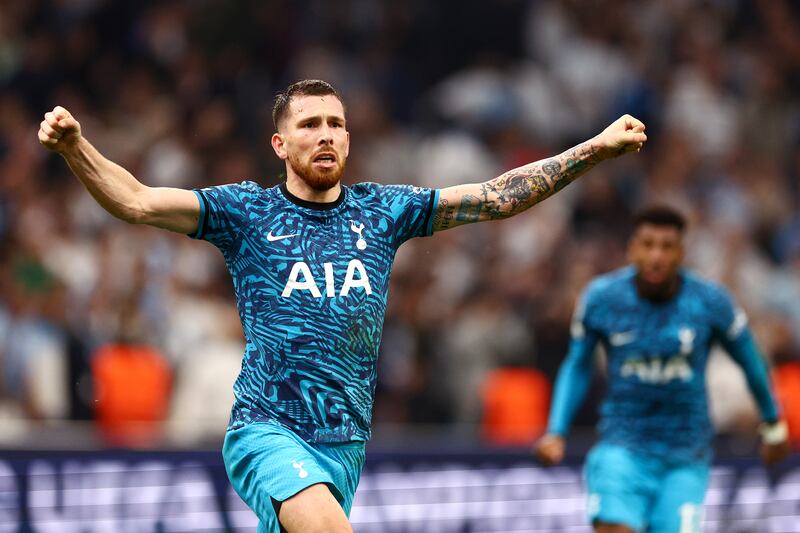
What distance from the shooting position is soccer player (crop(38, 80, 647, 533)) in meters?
6.24

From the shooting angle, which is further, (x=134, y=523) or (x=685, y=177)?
(x=685, y=177)

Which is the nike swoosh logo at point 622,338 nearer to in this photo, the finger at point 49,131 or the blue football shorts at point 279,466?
the blue football shorts at point 279,466

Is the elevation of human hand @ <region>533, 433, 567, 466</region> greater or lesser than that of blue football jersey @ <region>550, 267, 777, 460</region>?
lesser

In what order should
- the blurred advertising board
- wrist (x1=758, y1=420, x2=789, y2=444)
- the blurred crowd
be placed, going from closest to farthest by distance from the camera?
wrist (x1=758, y1=420, x2=789, y2=444) → the blurred advertising board → the blurred crowd

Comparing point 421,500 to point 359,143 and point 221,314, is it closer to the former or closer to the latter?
point 221,314

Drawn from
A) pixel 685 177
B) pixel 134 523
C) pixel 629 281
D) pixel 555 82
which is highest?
pixel 555 82

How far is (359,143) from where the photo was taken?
48.1ft

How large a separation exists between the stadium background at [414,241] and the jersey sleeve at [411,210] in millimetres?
4419

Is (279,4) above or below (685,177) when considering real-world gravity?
above

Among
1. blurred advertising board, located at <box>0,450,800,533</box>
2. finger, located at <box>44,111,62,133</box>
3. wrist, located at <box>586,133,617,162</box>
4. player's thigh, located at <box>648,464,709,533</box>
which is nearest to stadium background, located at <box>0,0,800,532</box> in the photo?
blurred advertising board, located at <box>0,450,800,533</box>

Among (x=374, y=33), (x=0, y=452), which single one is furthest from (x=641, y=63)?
(x=0, y=452)

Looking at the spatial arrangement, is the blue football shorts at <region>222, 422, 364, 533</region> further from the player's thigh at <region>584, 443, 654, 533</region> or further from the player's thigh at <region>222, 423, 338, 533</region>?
the player's thigh at <region>584, 443, 654, 533</region>

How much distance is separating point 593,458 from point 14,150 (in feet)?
22.4

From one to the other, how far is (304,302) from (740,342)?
145 inches
